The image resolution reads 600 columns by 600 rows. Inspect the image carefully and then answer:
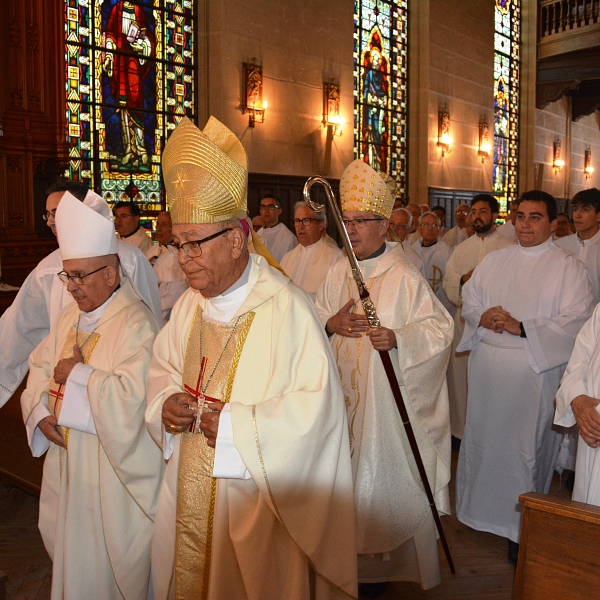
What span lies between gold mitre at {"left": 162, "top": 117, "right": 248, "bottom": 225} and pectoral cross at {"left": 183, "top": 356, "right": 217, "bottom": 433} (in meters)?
0.56

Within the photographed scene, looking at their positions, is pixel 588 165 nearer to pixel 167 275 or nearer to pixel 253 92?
pixel 253 92

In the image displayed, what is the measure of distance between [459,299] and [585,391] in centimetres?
397

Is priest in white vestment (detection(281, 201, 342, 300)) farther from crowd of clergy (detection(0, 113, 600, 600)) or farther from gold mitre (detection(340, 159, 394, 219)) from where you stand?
gold mitre (detection(340, 159, 394, 219))

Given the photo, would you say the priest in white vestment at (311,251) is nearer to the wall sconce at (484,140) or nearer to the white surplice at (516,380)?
the white surplice at (516,380)

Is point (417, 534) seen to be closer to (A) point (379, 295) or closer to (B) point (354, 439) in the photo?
(B) point (354, 439)

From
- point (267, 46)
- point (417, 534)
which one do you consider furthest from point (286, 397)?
point (267, 46)

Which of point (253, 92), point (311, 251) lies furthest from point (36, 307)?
point (253, 92)

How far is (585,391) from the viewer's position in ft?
10.4

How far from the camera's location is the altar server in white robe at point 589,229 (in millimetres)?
6578

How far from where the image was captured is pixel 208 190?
8.56ft

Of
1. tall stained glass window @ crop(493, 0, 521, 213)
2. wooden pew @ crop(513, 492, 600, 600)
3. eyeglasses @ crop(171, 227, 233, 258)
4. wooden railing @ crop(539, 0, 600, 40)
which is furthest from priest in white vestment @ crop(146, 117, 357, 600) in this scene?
tall stained glass window @ crop(493, 0, 521, 213)

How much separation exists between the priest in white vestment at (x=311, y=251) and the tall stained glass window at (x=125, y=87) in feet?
11.6

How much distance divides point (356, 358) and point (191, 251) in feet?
5.16

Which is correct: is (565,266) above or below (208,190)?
below
